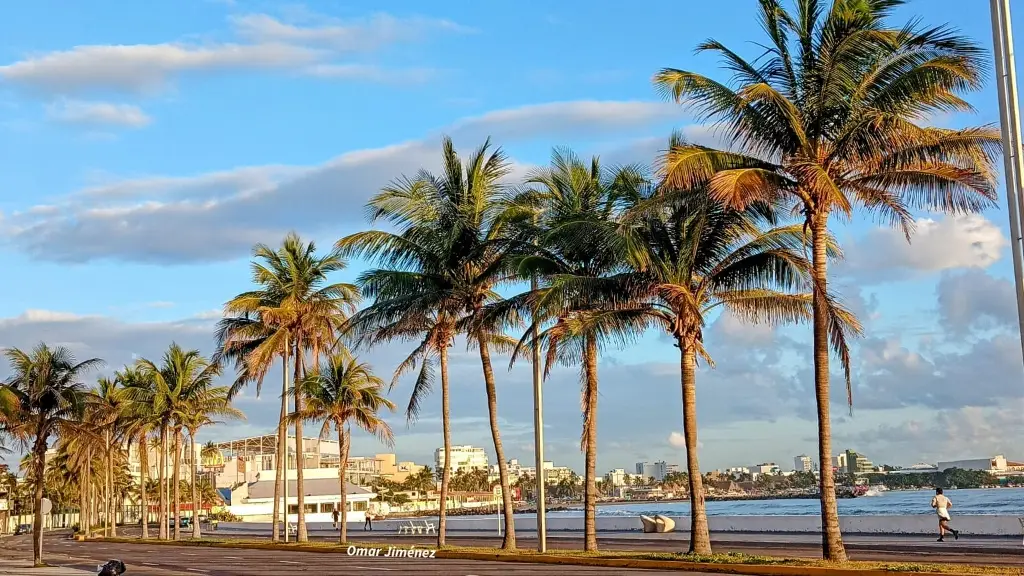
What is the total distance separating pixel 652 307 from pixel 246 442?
484ft

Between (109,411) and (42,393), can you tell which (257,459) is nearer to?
(109,411)

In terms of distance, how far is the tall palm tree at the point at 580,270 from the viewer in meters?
25.8

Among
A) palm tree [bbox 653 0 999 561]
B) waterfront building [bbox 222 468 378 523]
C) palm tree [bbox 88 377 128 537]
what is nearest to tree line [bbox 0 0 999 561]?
palm tree [bbox 653 0 999 561]

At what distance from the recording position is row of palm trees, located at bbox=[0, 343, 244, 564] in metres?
35.6

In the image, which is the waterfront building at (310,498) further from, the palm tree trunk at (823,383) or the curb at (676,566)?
the palm tree trunk at (823,383)

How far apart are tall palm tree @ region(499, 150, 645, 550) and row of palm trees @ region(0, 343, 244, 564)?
15.8m

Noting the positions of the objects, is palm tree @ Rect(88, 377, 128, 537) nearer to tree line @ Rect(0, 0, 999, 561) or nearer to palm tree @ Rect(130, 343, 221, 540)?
palm tree @ Rect(130, 343, 221, 540)

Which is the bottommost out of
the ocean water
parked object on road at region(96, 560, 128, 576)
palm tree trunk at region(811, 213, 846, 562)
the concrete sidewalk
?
the ocean water

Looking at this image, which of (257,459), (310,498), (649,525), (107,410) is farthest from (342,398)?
(257,459)

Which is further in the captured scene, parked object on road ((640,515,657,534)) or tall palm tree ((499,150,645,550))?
parked object on road ((640,515,657,534))

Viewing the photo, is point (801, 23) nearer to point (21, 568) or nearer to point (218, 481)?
point (21, 568)

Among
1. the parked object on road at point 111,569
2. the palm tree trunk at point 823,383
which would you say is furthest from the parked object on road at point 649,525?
the parked object on road at point 111,569

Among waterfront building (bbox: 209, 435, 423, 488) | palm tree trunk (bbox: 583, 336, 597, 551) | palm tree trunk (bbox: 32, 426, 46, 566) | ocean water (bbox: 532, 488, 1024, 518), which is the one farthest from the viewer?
waterfront building (bbox: 209, 435, 423, 488)

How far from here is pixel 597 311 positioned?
25875 mm
